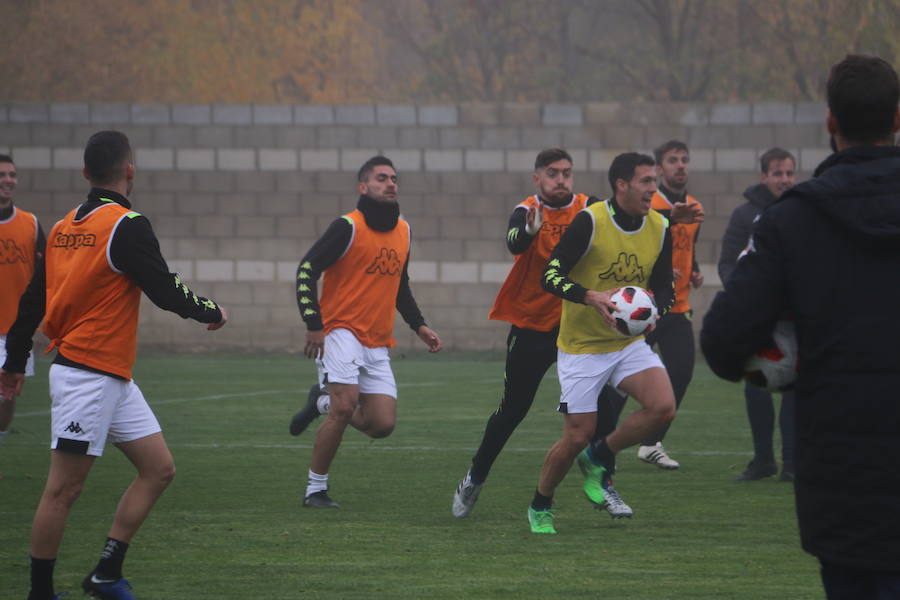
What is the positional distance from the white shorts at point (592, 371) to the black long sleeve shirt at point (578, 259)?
0.27 metres

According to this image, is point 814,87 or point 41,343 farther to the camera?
point 814,87

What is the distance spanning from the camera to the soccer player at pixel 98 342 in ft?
18.7

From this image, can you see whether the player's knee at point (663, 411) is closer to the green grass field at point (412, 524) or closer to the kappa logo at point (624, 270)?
the green grass field at point (412, 524)

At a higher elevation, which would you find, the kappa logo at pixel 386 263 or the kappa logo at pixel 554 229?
the kappa logo at pixel 554 229

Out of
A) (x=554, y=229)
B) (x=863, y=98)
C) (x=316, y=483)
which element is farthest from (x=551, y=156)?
(x=863, y=98)

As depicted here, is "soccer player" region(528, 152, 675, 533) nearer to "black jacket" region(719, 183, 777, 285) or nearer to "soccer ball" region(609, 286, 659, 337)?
Answer: "soccer ball" region(609, 286, 659, 337)

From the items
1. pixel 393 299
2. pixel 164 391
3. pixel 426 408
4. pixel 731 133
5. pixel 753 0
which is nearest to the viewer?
pixel 393 299

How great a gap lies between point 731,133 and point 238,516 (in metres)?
13.1

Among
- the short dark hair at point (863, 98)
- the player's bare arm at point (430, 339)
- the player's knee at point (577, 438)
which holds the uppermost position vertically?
the short dark hair at point (863, 98)

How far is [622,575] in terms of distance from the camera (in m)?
6.43

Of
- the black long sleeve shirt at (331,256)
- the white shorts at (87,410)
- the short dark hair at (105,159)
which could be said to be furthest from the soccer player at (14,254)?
the white shorts at (87,410)

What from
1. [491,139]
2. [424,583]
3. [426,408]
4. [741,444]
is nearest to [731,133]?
[491,139]

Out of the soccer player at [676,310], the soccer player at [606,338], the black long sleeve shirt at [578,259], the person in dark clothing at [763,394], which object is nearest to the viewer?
the black long sleeve shirt at [578,259]

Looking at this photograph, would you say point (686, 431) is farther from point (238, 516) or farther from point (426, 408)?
point (238, 516)
